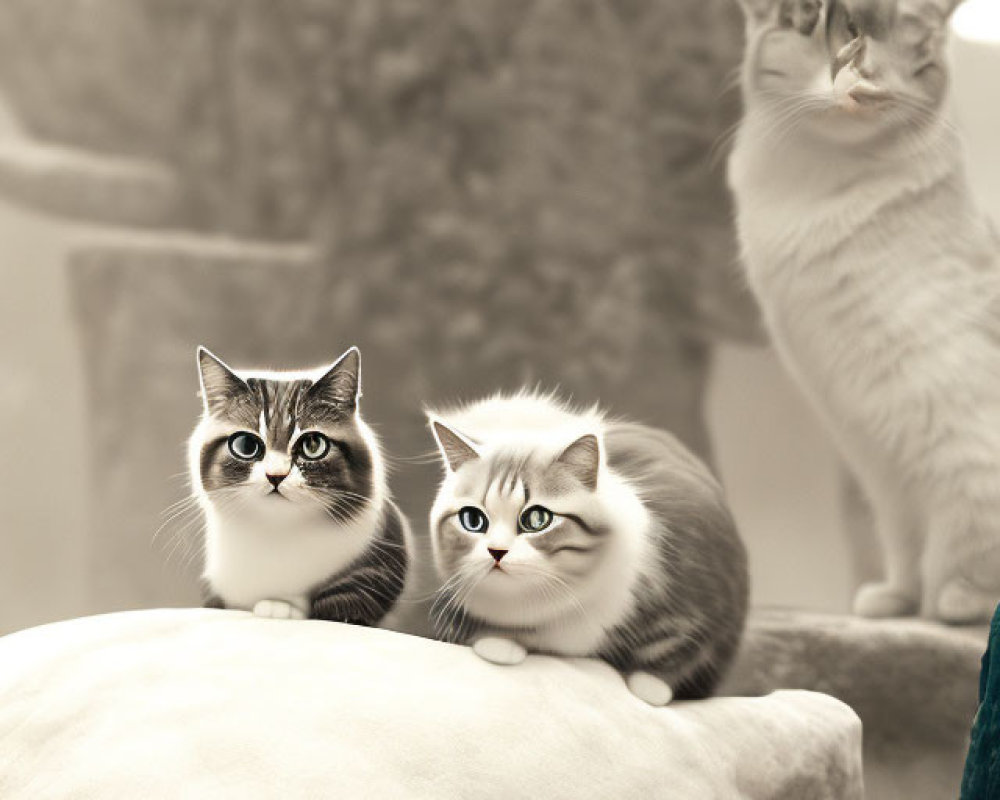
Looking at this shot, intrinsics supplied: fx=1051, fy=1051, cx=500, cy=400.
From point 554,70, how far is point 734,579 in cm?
140

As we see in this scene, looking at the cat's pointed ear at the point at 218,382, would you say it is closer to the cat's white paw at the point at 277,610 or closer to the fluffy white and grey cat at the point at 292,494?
the fluffy white and grey cat at the point at 292,494

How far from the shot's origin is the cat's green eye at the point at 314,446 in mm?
1250

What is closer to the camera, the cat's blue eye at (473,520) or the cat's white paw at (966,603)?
the cat's blue eye at (473,520)

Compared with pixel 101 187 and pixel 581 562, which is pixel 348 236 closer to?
pixel 101 187

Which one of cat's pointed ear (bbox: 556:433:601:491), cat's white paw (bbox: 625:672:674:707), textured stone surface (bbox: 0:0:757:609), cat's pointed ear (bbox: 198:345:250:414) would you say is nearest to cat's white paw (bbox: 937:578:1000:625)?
textured stone surface (bbox: 0:0:757:609)

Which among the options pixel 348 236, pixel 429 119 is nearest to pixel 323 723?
pixel 348 236

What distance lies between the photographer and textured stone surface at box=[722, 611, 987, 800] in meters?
2.01

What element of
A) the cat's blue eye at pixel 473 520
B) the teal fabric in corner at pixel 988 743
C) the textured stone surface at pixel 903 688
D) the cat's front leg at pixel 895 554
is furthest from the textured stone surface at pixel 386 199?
the teal fabric in corner at pixel 988 743

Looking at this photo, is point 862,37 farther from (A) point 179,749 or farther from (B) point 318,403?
(A) point 179,749

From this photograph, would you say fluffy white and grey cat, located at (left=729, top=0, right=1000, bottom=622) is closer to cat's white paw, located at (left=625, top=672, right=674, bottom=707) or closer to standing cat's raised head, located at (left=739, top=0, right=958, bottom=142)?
standing cat's raised head, located at (left=739, top=0, right=958, bottom=142)

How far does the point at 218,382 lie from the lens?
129 centimetres

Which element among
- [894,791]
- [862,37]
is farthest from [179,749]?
[862,37]

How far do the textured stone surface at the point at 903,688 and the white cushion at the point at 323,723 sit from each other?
2.63 feet

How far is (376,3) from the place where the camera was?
2406mm
